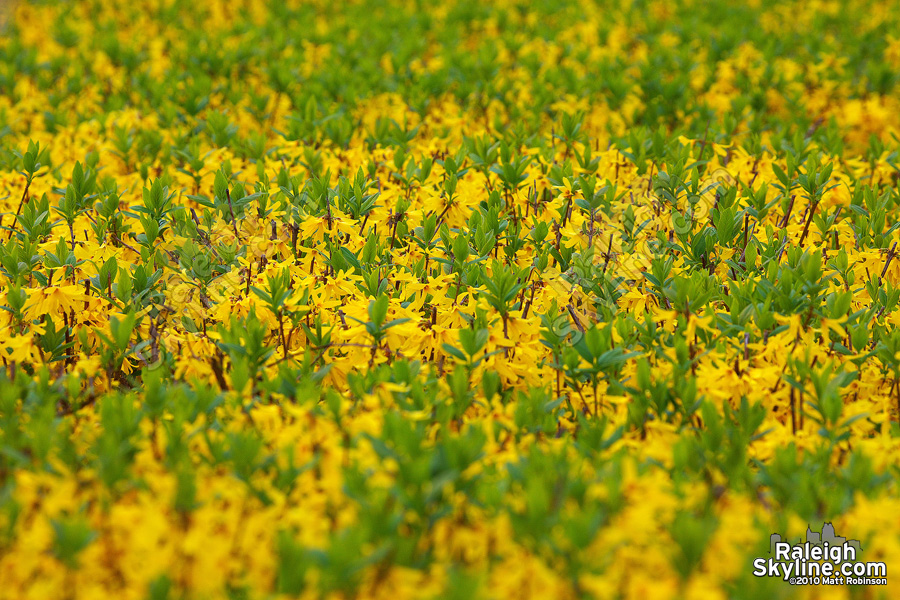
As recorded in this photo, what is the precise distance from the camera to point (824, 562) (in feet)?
7.59

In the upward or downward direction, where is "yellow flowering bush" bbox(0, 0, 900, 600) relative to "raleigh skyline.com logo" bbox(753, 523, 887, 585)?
upward

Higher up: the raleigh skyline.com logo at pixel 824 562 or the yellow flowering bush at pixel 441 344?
the yellow flowering bush at pixel 441 344

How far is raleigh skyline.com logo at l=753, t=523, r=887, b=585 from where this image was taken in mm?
2283

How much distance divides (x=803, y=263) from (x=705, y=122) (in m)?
2.63

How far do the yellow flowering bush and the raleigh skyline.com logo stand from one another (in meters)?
0.04

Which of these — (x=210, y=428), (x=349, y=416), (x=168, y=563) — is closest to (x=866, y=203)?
(x=349, y=416)

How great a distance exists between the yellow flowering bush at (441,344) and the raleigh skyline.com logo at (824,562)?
39 millimetres

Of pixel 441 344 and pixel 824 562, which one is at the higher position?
pixel 441 344

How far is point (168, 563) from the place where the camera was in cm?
221

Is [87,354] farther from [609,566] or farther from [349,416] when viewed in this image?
[609,566]

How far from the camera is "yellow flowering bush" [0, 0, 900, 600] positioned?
223cm

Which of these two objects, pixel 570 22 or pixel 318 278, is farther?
pixel 570 22

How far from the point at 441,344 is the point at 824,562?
150 centimetres

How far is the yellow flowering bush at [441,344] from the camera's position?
2.23 m
